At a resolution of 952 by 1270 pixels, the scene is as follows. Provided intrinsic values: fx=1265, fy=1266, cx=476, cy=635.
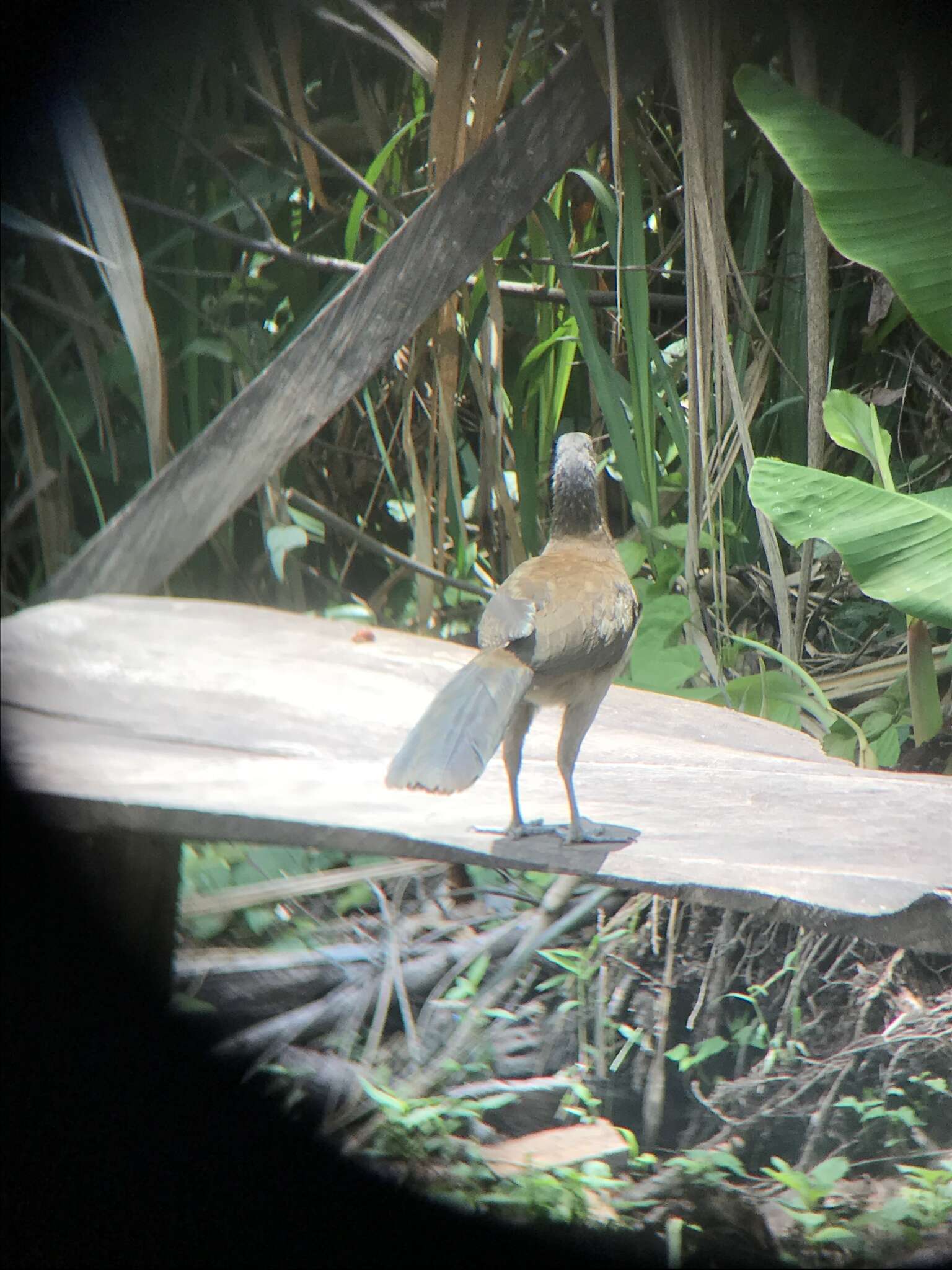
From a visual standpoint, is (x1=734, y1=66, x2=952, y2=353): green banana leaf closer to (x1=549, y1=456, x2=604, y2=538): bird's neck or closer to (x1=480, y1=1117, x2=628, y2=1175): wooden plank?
(x1=549, y1=456, x2=604, y2=538): bird's neck

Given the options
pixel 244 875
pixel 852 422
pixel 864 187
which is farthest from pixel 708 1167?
pixel 864 187

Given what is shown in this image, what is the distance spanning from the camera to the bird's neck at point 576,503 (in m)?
2.33

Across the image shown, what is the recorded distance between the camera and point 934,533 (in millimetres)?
2549

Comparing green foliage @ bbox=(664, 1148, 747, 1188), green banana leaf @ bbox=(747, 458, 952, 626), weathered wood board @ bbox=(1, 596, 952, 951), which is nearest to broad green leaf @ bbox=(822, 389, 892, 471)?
green banana leaf @ bbox=(747, 458, 952, 626)

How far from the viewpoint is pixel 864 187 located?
2701 millimetres

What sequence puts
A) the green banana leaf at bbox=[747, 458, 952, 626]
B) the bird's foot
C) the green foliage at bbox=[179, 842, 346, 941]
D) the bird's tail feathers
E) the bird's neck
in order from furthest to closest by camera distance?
the green foliage at bbox=[179, 842, 346, 941], the green banana leaf at bbox=[747, 458, 952, 626], the bird's neck, the bird's foot, the bird's tail feathers

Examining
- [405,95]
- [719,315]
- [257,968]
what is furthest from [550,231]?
[257,968]

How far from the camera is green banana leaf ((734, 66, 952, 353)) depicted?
8.86 feet

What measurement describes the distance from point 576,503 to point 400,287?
3.20 feet

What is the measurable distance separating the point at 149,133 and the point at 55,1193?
11.3 feet

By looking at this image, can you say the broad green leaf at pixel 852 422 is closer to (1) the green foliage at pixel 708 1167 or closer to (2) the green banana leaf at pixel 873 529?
(2) the green banana leaf at pixel 873 529

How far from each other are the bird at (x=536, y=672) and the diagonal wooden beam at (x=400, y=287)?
94cm

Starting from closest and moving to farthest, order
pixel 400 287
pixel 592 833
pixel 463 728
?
pixel 463 728 → pixel 592 833 → pixel 400 287

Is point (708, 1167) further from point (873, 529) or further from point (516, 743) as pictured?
point (873, 529)
